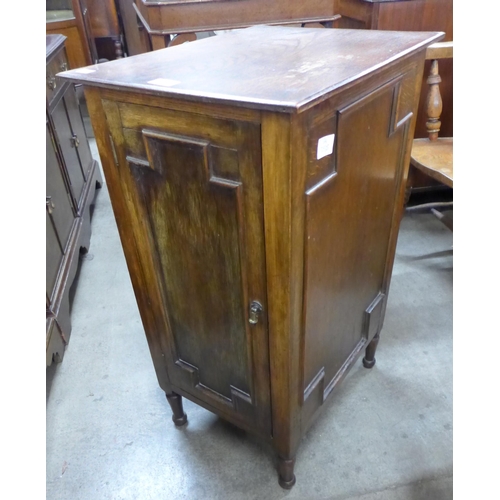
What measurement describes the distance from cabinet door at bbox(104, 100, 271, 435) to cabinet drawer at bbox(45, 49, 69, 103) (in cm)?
120

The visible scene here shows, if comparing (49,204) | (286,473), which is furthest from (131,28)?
(286,473)

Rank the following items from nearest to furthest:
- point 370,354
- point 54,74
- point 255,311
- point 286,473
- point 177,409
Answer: point 255,311, point 286,473, point 177,409, point 370,354, point 54,74

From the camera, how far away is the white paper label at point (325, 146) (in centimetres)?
73

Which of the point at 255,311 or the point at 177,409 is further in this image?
the point at 177,409

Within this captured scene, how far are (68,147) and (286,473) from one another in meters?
1.74

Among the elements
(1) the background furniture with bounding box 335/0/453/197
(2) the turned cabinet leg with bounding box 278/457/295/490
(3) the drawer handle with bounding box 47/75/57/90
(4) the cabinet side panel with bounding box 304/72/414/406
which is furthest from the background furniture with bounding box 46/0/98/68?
(2) the turned cabinet leg with bounding box 278/457/295/490

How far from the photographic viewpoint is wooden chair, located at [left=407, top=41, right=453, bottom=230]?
1.65 meters

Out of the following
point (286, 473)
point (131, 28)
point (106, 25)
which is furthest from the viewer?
point (106, 25)

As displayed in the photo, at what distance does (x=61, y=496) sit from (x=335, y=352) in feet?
2.87

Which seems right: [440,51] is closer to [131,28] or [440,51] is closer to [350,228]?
[350,228]

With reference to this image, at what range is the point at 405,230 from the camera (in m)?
2.29

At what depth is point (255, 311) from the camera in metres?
0.89

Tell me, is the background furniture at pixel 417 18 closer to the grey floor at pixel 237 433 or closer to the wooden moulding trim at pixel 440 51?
the wooden moulding trim at pixel 440 51

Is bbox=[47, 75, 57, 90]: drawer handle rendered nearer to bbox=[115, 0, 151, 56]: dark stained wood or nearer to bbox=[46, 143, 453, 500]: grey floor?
bbox=[46, 143, 453, 500]: grey floor
